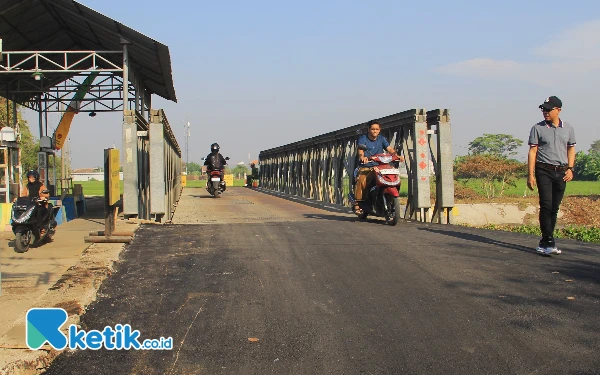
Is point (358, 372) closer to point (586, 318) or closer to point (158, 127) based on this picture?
point (586, 318)

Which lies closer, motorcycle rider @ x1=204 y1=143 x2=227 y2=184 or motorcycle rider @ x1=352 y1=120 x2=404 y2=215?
motorcycle rider @ x1=352 y1=120 x2=404 y2=215

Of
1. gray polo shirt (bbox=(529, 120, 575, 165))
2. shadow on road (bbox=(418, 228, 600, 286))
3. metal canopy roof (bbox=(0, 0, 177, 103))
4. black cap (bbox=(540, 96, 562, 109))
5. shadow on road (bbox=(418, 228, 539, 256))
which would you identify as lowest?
shadow on road (bbox=(418, 228, 600, 286))

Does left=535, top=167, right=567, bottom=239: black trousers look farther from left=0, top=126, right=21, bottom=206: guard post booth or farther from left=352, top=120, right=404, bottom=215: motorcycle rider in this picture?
left=0, top=126, right=21, bottom=206: guard post booth

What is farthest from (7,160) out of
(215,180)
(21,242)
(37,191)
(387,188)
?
(387,188)

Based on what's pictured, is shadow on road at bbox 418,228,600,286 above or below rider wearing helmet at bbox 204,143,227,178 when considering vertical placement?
below

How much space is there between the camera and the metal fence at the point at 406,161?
10602 mm

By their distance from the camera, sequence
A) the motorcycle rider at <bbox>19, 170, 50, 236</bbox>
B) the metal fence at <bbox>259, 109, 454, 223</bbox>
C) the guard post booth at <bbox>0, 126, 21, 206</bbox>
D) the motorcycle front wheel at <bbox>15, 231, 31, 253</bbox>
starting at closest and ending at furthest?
the motorcycle front wheel at <bbox>15, 231, 31, 253</bbox>, the motorcycle rider at <bbox>19, 170, 50, 236</bbox>, the metal fence at <bbox>259, 109, 454, 223</bbox>, the guard post booth at <bbox>0, 126, 21, 206</bbox>

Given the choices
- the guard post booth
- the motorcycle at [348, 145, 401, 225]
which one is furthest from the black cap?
the guard post booth

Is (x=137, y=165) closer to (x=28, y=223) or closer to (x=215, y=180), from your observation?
(x=28, y=223)

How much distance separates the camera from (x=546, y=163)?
6.66 metres

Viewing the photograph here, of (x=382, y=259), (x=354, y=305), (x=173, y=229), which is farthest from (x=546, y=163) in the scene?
(x=173, y=229)

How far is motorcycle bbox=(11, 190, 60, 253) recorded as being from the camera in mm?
8812

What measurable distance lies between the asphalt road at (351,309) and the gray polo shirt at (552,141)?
103cm

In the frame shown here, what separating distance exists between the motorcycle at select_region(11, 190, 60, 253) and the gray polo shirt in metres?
6.85
